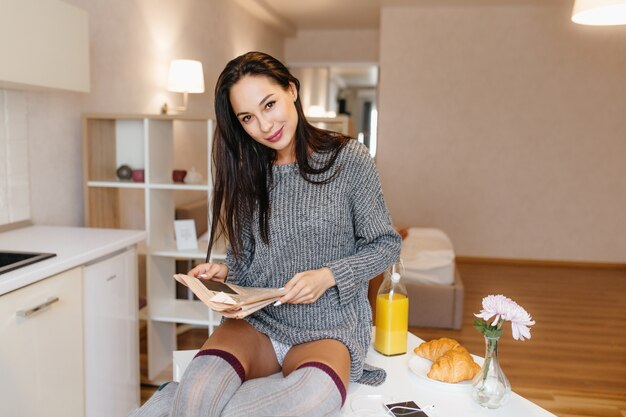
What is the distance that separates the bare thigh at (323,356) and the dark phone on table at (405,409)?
0.36ft

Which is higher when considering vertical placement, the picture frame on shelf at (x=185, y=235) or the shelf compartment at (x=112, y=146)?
the shelf compartment at (x=112, y=146)

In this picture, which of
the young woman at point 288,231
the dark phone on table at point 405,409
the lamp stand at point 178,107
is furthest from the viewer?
the lamp stand at point 178,107

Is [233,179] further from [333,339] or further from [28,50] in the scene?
[28,50]

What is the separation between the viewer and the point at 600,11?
8.54 ft

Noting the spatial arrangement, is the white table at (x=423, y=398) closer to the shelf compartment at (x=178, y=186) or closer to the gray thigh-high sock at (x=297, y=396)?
the gray thigh-high sock at (x=297, y=396)

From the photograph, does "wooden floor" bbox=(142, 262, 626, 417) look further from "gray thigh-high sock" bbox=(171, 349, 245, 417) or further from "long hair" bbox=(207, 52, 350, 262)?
"gray thigh-high sock" bbox=(171, 349, 245, 417)

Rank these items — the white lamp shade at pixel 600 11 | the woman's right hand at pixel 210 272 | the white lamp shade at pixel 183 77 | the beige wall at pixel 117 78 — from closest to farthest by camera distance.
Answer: the woman's right hand at pixel 210 272 → the white lamp shade at pixel 600 11 → the beige wall at pixel 117 78 → the white lamp shade at pixel 183 77

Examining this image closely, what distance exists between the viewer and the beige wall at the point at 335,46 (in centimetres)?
700

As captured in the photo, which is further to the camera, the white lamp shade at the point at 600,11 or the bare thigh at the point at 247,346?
the white lamp shade at the point at 600,11

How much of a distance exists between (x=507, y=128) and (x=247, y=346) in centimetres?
498

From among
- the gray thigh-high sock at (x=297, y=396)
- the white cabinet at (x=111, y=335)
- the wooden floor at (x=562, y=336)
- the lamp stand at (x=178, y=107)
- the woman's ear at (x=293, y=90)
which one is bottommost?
the wooden floor at (x=562, y=336)

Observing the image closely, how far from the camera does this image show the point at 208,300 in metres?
1.22

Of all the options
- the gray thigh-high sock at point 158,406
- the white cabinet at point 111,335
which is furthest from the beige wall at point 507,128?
the gray thigh-high sock at point 158,406

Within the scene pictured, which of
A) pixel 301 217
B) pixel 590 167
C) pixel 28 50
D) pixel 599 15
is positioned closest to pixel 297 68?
pixel 590 167
